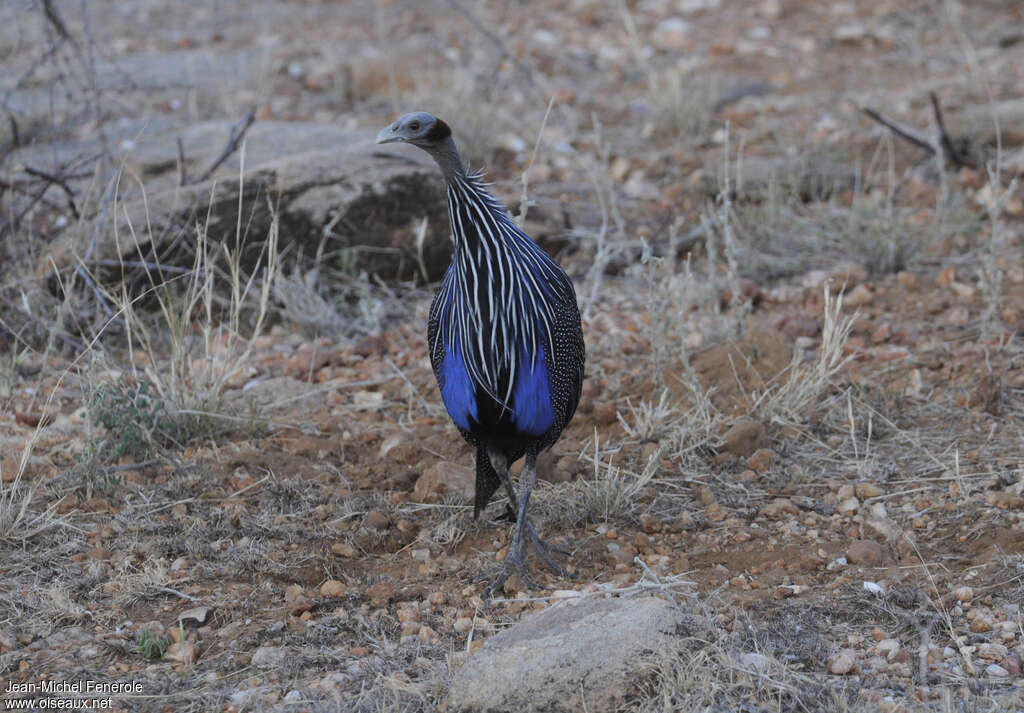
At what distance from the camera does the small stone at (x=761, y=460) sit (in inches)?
157

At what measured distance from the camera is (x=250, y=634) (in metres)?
3.09

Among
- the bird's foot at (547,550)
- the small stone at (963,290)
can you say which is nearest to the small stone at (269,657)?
the bird's foot at (547,550)

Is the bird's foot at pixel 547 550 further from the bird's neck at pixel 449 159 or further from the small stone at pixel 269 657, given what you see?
the bird's neck at pixel 449 159

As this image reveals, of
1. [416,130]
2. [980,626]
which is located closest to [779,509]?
[980,626]

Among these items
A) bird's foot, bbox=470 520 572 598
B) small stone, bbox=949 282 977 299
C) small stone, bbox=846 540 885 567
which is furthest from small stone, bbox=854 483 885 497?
small stone, bbox=949 282 977 299

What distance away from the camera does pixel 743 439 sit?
404 cm

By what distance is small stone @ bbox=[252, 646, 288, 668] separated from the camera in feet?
9.64

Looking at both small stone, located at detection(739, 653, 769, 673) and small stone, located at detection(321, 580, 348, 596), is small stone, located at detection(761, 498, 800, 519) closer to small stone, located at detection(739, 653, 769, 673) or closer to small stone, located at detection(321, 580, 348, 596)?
small stone, located at detection(739, 653, 769, 673)

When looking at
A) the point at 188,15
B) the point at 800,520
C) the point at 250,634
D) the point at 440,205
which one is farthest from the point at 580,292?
the point at 188,15

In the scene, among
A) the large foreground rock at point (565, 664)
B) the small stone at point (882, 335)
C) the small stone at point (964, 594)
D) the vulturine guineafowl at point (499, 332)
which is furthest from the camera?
the small stone at point (882, 335)

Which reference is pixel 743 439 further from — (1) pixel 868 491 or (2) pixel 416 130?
(2) pixel 416 130

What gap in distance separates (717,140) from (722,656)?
15.7 feet

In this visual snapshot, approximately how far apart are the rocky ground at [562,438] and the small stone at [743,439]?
1.0 inches

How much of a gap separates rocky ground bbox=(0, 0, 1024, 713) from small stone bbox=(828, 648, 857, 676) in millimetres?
22
